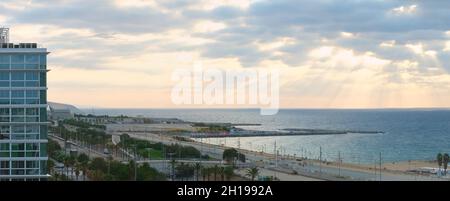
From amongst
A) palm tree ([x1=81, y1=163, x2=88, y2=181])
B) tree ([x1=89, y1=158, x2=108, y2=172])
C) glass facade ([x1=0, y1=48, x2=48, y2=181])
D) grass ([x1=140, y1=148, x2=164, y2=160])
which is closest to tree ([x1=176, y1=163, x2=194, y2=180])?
tree ([x1=89, y1=158, x2=108, y2=172])

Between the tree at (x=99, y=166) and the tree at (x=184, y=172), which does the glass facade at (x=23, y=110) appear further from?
the tree at (x=184, y=172)

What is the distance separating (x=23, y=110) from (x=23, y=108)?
0.07 feet

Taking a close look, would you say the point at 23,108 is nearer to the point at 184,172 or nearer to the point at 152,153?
the point at 184,172

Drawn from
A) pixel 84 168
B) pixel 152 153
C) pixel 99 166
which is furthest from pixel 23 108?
pixel 152 153

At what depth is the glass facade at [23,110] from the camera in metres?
5.06

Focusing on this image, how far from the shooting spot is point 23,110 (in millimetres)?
5176

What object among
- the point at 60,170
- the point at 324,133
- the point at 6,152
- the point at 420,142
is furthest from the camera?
the point at 324,133

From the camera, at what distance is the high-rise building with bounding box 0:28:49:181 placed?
16.6ft

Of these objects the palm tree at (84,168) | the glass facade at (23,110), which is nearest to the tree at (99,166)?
the palm tree at (84,168)
